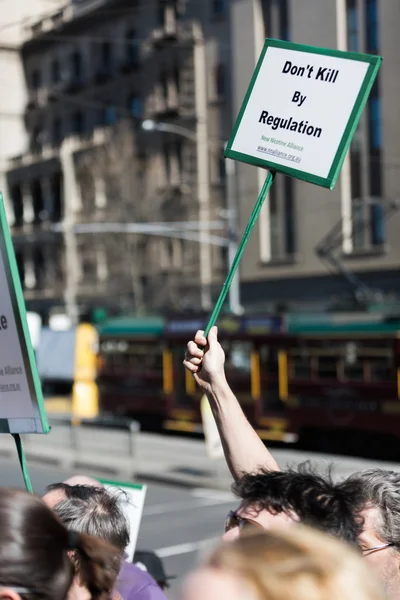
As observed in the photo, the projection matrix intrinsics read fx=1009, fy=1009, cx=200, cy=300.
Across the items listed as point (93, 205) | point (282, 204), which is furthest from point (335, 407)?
point (93, 205)

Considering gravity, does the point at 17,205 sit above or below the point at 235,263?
above

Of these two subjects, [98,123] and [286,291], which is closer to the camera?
[286,291]

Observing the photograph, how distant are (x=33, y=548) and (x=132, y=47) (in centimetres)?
3861

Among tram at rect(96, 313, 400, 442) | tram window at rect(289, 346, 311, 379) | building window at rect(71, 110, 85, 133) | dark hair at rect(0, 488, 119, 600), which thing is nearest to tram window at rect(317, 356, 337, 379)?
tram at rect(96, 313, 400, 442)

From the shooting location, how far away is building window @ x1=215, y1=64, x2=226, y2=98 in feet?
102

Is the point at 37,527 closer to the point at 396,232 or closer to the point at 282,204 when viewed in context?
the point at 396,232

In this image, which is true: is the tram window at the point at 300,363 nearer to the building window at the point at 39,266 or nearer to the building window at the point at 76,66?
the building window at the point at 76,66

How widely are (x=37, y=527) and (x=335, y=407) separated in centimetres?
1746

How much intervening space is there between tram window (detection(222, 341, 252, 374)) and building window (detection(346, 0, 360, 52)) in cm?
738

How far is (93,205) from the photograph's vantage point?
41188 mm

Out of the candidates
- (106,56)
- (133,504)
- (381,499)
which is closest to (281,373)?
(133,504)

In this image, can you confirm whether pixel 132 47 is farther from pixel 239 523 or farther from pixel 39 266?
pixel 239 523

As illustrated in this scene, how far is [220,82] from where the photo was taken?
31297 mm

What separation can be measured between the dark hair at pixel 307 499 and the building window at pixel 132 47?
37.1m
